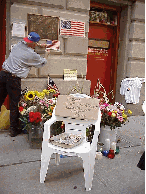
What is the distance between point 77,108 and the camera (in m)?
2.76

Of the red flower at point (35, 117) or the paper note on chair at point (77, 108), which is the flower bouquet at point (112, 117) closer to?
the paper note on chair at point (77, 108)

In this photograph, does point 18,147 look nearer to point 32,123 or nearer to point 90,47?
point 32,123

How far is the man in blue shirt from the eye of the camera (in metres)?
3.84

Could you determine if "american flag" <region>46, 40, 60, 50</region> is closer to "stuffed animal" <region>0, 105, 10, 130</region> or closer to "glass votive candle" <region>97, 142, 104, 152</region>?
"stuffed animal" <region>0, 105, 10, 130</region>

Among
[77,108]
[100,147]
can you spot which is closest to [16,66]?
[77,108]

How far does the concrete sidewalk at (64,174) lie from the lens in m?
2.45

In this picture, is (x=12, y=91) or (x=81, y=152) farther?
(x=12, y=91)

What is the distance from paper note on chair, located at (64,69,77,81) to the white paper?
4.05 ft

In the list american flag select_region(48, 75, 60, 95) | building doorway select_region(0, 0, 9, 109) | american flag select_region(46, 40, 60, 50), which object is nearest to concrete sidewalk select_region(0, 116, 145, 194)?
american flag select_region(48, 75, 60, 95)

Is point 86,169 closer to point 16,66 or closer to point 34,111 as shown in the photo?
point 34,111

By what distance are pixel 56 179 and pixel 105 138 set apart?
124cm

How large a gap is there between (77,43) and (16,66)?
1.72 metres

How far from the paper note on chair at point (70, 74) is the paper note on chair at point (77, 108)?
213 centimetres

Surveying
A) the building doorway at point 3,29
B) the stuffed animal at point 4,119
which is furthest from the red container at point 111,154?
the building doorway at point 3,29
